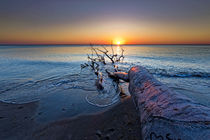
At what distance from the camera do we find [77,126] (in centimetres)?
238

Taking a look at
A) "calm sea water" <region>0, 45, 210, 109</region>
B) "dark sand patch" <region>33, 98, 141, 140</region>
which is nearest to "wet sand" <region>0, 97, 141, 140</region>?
"dark sand patch" <region>33, 98, 141, 140</region>

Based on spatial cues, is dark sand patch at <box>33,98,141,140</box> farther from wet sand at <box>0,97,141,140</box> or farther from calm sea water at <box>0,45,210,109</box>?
calm sea water at <box>0,45,210,109</box>

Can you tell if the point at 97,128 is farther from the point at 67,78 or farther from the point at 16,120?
the point at 67,78

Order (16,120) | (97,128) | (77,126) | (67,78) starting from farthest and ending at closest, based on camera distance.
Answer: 1. (67,78)
2. (16,120)
3. (77,126)
4. (97,128)

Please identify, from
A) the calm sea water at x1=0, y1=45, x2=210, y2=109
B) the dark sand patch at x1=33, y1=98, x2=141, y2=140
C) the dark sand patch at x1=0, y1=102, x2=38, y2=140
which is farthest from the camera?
the calm sea water at x1=0, y1=45, x2=210, y2=109

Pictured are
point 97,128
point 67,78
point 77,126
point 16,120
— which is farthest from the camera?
point 67,78

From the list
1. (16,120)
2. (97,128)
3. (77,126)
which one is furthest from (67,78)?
(97,128)

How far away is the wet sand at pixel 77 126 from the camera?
207cm

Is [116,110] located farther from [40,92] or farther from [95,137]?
[40,92]

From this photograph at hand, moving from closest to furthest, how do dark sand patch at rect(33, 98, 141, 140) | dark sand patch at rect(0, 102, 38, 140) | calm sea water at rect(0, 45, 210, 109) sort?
dark sand patch at rect(33, 98, 141, 140), dark sand patch at rect(0, 102, 38, 140), calm sea water at rect(0, 45, 210, 109)

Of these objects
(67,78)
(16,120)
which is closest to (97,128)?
(16,120)

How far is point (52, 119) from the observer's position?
8.78ft

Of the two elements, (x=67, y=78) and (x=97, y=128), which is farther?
(x=67, y=78)

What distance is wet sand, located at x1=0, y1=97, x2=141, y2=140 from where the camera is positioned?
2066 mm
